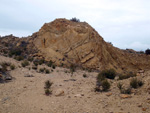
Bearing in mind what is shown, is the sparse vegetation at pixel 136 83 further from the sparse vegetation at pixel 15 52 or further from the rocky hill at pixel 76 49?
the sparse vegetation at pixel 15 52

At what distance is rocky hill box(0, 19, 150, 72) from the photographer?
20617mm

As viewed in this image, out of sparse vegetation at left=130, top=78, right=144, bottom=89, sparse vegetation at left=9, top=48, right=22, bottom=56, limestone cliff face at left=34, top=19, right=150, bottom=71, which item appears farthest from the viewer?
sparse vegetation at left=9, top=48, right=22, bottom=56

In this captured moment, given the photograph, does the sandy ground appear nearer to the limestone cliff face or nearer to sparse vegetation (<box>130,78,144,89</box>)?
sparse vegetation (<box>130,78,144,89</box>)

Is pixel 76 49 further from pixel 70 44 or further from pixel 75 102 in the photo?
pixel 75 102

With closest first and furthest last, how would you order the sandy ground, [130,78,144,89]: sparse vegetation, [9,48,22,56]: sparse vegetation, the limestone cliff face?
the sandy ground → [130,78,144,89]: sparse vegetation → the limestone cliff face → [9,48,22,56]: sparse vegetation

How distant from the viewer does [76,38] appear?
22031mm

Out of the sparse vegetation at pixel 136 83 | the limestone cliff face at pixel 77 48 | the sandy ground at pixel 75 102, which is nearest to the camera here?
the sandy ground at pixel 75 102

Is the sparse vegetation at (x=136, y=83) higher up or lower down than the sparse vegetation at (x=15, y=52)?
lower down

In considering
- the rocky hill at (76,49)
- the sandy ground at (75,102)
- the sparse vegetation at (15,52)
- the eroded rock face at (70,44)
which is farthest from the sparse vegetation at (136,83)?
the sparse vegetation at (15,52)

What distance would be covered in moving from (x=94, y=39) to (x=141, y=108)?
16626 mm

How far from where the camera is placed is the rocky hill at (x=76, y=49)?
20617mm

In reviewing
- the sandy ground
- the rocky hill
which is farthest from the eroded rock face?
the sandy ground

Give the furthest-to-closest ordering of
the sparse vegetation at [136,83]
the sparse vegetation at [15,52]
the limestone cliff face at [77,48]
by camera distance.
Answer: the sparse vegetation at [15,52] → the limestone cliff face at [77,48] → the sparse vegetation at [136,83]

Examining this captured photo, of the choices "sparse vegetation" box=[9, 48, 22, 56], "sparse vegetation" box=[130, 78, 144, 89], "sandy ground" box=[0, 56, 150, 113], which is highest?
"sparse vegetation" box=[9, 48, 22, 56]
